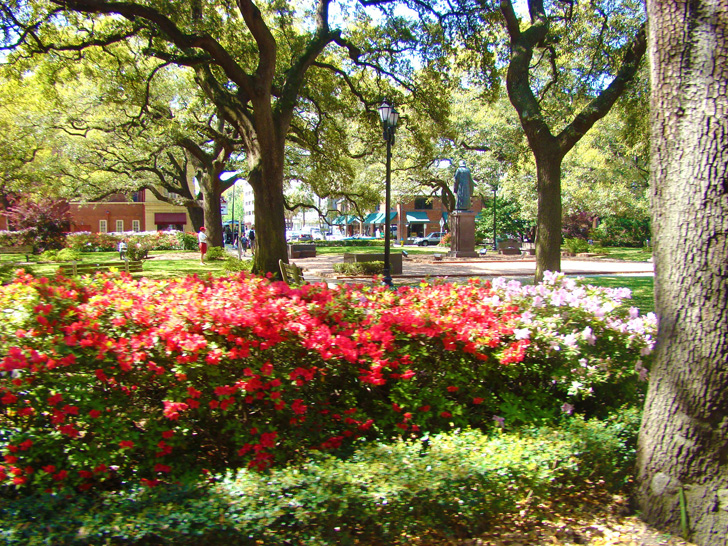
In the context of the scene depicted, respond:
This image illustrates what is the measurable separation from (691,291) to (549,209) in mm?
10041

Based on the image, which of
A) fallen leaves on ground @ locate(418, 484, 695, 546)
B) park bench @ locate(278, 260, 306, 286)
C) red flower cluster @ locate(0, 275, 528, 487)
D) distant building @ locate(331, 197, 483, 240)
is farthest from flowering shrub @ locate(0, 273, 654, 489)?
distant building @ locate(331, 197, 483, 240)

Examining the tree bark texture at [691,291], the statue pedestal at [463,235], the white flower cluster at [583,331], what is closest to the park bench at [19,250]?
the statue pedestal at [463,235]

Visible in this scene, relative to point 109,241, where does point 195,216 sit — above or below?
above

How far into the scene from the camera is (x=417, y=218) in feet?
240

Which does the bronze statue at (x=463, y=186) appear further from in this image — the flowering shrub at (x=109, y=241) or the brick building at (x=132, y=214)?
the brick building at (x=132, y=214)

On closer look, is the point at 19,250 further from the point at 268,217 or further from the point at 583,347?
the point at 583,347

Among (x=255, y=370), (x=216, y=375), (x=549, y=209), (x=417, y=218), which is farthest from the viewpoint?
(x=417, y=218)

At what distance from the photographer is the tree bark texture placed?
325 cm

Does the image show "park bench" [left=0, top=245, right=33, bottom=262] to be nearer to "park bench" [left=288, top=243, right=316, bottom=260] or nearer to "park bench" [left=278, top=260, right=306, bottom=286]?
"park bench" [left=288, top=243, right=316, bottom=260]

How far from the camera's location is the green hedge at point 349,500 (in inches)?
100

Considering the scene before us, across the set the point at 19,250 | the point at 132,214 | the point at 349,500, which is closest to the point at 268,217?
the point at 349,500

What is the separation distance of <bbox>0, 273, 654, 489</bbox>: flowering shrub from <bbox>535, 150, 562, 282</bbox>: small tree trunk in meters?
8.78

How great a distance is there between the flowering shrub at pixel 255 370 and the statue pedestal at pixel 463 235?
93.2 ft

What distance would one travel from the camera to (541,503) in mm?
3445
